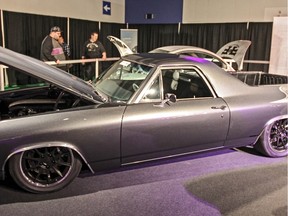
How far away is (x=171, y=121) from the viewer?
329cm

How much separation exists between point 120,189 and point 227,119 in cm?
141

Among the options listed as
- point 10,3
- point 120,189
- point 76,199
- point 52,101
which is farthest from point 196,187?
point 10,3

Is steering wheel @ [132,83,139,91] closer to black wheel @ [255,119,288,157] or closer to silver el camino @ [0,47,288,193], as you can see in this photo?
silver el camino @ [0,47,288,193]

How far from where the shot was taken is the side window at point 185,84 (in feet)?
11.7

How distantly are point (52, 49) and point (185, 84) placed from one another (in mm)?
4869

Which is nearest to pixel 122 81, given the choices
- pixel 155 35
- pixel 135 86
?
pixel 135 86

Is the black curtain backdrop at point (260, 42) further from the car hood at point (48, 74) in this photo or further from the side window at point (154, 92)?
the car hood at point (48, 74)

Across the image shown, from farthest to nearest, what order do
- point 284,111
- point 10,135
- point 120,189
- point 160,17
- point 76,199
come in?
point 160,17, point 284,111, point 120,189, point 76,199, point 10,135

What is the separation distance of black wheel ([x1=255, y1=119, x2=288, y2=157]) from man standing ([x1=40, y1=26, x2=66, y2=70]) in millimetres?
4999

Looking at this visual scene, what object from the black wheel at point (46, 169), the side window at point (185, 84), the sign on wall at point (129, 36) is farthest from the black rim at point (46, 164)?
the sign on wall at point (129, 36)

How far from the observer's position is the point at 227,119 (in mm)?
3586

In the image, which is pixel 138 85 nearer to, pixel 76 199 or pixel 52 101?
pixel 52 101

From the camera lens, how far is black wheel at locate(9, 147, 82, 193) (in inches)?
117

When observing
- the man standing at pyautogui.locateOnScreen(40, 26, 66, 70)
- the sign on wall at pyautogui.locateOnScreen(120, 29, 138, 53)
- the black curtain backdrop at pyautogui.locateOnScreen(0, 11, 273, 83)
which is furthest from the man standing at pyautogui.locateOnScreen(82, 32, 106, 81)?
the sign on wall at pyautogui.locateOnScreen(120, 29, 138, 53)
